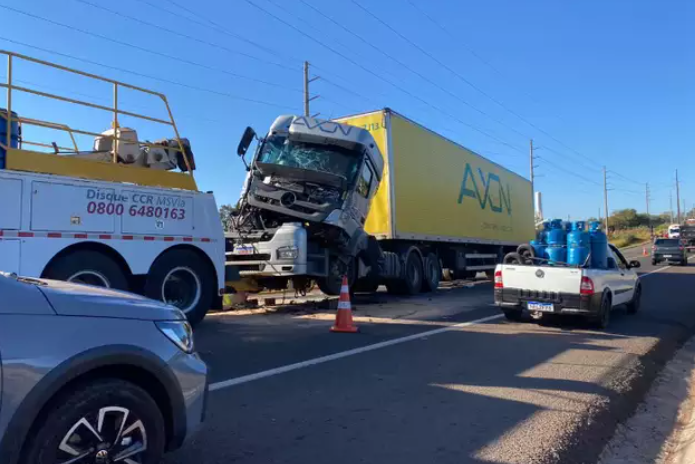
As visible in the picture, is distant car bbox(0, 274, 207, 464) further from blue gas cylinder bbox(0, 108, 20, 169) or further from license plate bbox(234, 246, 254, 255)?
license plate bbox(234, 246, 254, 255)

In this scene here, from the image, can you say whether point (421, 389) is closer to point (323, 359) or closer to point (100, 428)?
point (323, 359)

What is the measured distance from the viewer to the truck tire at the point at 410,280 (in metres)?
14.9

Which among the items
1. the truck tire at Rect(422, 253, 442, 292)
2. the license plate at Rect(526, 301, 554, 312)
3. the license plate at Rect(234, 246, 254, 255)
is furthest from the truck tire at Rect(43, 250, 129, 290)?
the truck tire at Rect(422, 253, 442, 292)

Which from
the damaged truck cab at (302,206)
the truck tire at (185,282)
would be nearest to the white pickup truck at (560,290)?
the damaged truck cab at (302,206)

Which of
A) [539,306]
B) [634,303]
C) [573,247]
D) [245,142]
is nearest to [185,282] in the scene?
[245,142]

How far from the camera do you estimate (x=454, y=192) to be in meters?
17.6

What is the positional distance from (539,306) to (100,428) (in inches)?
313

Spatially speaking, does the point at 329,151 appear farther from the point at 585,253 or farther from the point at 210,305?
the point at 585,253

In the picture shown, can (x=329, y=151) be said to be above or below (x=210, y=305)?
above

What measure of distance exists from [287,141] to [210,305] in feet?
14.9

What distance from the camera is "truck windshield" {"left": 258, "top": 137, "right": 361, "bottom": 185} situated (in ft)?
38.9

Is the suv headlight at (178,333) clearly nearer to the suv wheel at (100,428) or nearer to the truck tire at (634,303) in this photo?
the suv wheel at (100,428)

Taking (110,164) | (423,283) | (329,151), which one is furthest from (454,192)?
(110,164)

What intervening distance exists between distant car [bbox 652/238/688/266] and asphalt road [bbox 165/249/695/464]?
25.7 metres
